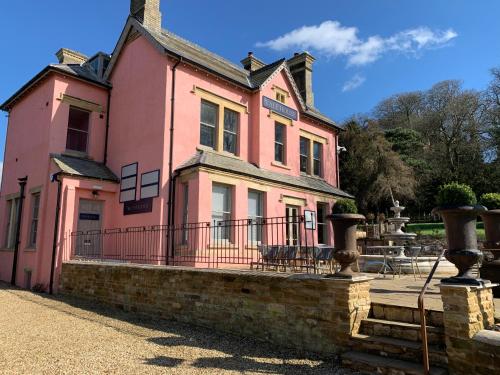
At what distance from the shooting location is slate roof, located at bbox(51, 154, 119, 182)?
12.9 m

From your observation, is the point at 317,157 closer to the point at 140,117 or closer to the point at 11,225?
the point at 140,117

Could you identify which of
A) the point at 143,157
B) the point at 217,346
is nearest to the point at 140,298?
the point at 217,346

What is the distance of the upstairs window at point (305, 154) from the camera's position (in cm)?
1834

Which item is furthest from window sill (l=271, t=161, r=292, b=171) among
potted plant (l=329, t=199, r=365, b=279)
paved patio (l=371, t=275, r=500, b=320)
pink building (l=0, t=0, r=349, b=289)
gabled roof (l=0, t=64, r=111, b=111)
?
potted plant (l=329, t=199, r=365, b=279)

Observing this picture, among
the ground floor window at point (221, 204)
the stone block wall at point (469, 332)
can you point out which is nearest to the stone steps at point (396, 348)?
the stone block wall at point (469, 332)

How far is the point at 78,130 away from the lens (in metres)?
14.9

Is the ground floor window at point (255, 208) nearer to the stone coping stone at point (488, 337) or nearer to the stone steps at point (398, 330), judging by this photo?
the stone steps at point (398, 330)

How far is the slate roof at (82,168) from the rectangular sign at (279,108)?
6.53 metres

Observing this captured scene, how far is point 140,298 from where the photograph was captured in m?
9.10

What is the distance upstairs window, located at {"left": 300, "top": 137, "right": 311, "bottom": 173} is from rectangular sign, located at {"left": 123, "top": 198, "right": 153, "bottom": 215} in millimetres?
8097

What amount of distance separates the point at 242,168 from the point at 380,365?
9609 millimetres

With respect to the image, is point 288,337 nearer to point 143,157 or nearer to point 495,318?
point 495,318

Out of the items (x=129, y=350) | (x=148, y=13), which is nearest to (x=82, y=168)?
(x=148, y=13)

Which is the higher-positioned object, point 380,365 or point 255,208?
point 255,208
